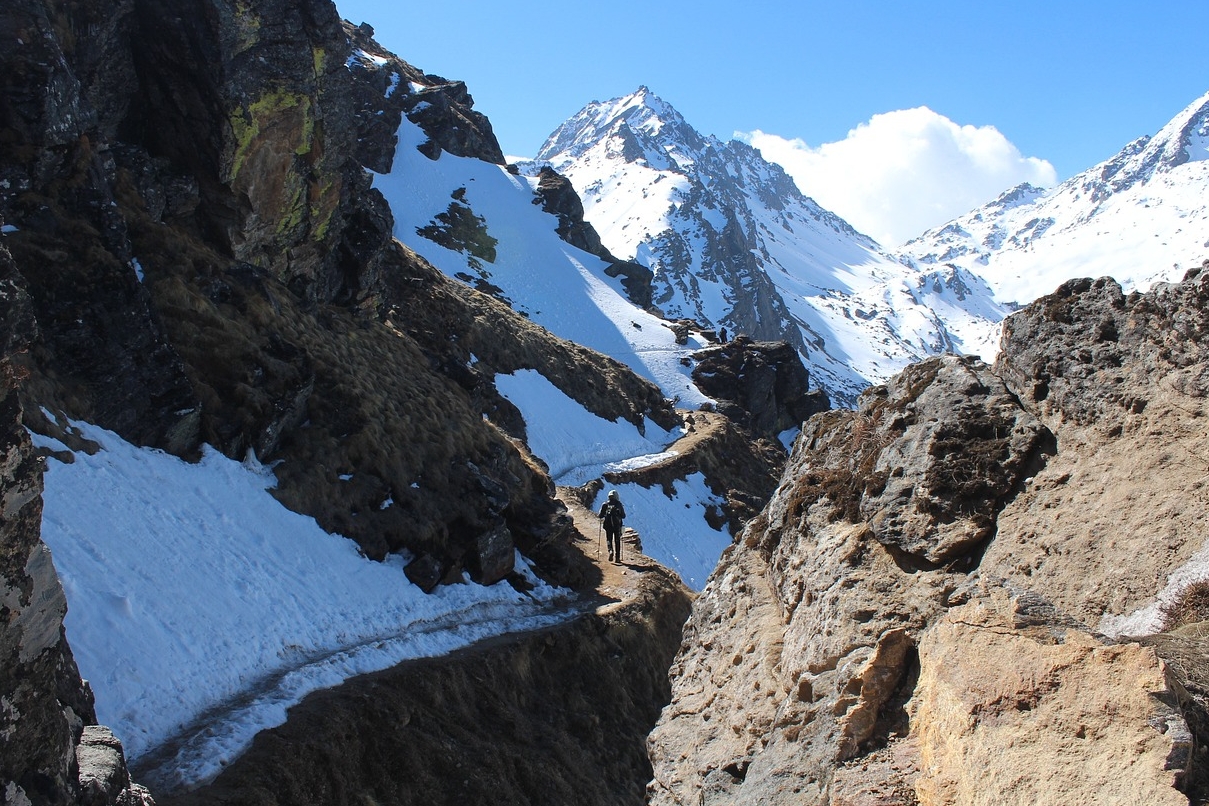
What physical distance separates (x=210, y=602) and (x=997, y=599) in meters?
12.5

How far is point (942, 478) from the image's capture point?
694 centimetres

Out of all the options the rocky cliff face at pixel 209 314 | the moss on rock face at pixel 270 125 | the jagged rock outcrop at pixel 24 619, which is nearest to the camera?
the jagged rock outcrop at pixel 24 619

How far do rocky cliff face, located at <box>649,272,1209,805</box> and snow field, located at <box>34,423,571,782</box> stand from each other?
6842 mm

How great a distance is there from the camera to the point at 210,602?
545 inches

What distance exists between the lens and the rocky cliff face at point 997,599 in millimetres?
4141

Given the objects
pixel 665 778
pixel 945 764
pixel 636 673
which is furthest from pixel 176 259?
pixel 945 764

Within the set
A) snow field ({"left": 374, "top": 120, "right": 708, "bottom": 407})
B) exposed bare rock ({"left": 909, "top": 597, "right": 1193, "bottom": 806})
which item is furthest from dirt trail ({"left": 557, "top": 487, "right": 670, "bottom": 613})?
snow field ({"left": 374, "top": 120, "right": 708, "bottom": 407})

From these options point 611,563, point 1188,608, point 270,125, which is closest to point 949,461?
→ point 1188,608

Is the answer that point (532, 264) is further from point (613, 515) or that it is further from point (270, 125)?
point (613, 515)

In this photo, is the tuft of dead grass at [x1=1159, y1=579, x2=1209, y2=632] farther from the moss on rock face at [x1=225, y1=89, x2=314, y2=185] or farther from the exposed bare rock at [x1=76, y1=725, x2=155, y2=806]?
the moss on rock face at [x1=225, y1=89, x2=314, y2=185]

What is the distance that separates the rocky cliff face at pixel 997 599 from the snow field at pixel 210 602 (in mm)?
6842

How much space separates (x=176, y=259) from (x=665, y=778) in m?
17.6

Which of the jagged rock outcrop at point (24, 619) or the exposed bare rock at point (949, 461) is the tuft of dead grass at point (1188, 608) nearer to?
the exposed bare rock at point (949, 461)

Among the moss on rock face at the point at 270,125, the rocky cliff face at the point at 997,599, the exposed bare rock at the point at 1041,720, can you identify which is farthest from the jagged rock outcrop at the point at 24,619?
the moss on rock face at the point at 270,125
